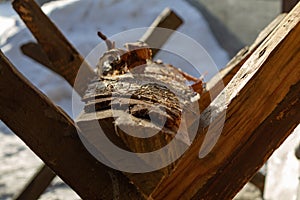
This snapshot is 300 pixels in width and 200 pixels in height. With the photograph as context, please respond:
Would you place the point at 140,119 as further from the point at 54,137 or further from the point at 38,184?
the point at 38,184

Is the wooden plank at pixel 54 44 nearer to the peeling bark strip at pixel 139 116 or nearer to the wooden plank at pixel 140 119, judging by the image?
the peeling bark strip at pixel 139 116

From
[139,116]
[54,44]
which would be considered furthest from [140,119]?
[54,44]

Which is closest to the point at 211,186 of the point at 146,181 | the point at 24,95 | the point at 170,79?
the point at 146,181

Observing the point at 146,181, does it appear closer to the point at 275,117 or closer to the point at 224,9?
the point at 275,117

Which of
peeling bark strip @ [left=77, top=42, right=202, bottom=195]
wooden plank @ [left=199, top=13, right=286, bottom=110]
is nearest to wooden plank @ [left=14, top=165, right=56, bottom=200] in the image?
wooden plank @ [left=199, top=13, right=286, bottom=110]

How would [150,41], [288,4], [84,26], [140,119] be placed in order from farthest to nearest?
[84,26]
[150,41]
[288,4]
[140,119]

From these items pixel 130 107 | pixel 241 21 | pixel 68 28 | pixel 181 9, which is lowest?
pixel 241 21
